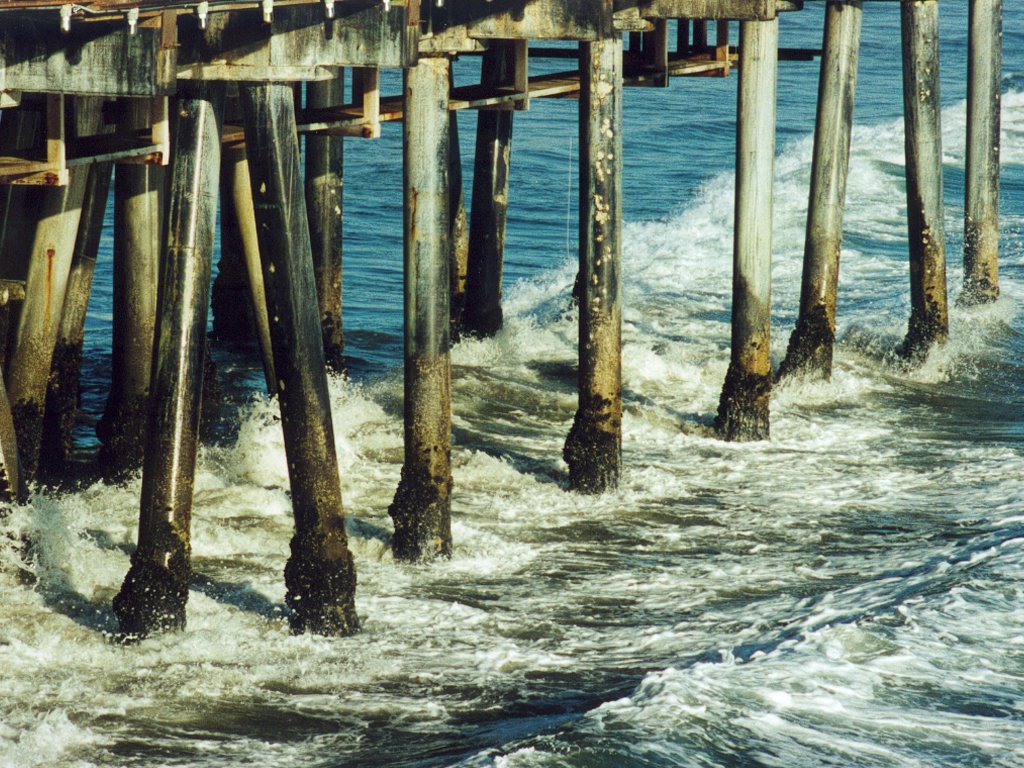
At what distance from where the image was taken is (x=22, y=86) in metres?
7.05

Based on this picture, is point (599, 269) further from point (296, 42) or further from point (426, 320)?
point (296, 42)

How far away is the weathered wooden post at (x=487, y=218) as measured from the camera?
14.6 m

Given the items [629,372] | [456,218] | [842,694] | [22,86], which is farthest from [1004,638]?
[456,218]

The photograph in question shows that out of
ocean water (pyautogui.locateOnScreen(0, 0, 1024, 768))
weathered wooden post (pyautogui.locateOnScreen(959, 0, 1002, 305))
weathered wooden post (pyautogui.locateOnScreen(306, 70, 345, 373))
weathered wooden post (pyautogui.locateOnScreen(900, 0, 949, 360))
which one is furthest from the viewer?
weathered wooden post (pyautogui.locateOnScreen(959, 0, 1002, 305))

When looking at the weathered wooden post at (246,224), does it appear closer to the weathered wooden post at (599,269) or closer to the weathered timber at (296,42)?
the weathered wooden post at (599,269)

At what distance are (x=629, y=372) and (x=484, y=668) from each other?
6.93 metres

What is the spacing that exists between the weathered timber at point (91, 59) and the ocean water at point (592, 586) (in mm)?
2592

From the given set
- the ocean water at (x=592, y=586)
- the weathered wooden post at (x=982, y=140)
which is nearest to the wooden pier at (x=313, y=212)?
the ocean water at (x=592, y=586)

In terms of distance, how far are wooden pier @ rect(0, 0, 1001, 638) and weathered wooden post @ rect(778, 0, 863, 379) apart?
21mm

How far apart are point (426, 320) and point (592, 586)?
1.79m

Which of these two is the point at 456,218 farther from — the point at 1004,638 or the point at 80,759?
the point at 80,759

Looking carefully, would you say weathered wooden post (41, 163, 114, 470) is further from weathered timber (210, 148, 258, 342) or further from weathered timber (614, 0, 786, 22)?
weathered timber (614, 0, 786, 22)

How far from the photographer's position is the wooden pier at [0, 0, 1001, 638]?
25.1 feet

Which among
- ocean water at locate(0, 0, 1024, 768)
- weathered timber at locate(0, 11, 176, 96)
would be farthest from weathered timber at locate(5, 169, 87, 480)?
weathered timber at locate(0, 11, 176, 96)
